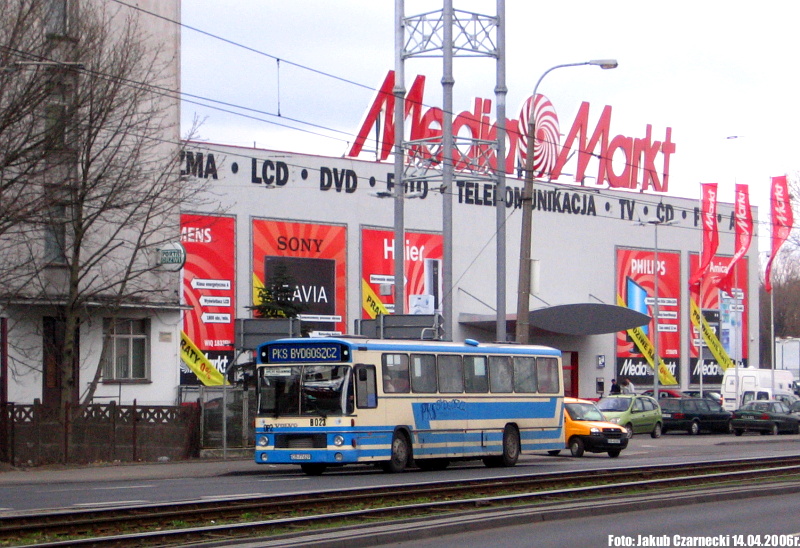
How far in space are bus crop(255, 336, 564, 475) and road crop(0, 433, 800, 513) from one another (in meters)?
0.51

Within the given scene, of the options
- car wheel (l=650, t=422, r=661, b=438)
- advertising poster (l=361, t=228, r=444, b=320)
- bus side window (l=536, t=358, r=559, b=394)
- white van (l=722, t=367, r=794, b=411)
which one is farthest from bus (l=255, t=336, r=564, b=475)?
white van (l=722, t=367, r=794, b=411)

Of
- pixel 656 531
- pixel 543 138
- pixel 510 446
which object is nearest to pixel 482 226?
pixel 543 138

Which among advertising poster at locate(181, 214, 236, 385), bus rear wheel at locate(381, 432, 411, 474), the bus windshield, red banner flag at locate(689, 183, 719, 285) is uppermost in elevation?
red banner flag at locate(689, 183, 719, 285)

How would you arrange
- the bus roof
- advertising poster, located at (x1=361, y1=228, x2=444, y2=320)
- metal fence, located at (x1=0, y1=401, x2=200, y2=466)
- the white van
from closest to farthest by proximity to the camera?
the bus roof
metal fence, located at (x1=0, y1=401, x2=200, y2=466)
advertising poster, located at (x1=361, y1=228, x2=444, y2=320)
the white van

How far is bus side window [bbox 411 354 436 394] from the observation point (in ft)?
81.5

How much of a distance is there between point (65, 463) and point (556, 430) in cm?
1111

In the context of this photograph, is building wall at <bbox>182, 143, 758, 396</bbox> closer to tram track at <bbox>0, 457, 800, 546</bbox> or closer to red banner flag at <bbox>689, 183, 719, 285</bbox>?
→ red banner flag at <bbox>689, 183, 719, 285</bbox>

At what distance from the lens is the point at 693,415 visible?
48.1 metres

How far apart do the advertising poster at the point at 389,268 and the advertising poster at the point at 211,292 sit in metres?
6.51

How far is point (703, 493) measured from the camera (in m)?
17.9

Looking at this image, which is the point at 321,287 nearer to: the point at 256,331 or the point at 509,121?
the point at 509,121

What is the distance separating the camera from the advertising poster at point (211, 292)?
46.1 meters

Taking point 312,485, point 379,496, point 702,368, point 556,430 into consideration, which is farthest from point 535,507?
point 702,368

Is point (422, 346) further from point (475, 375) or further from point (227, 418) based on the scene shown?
point (227, 418)
